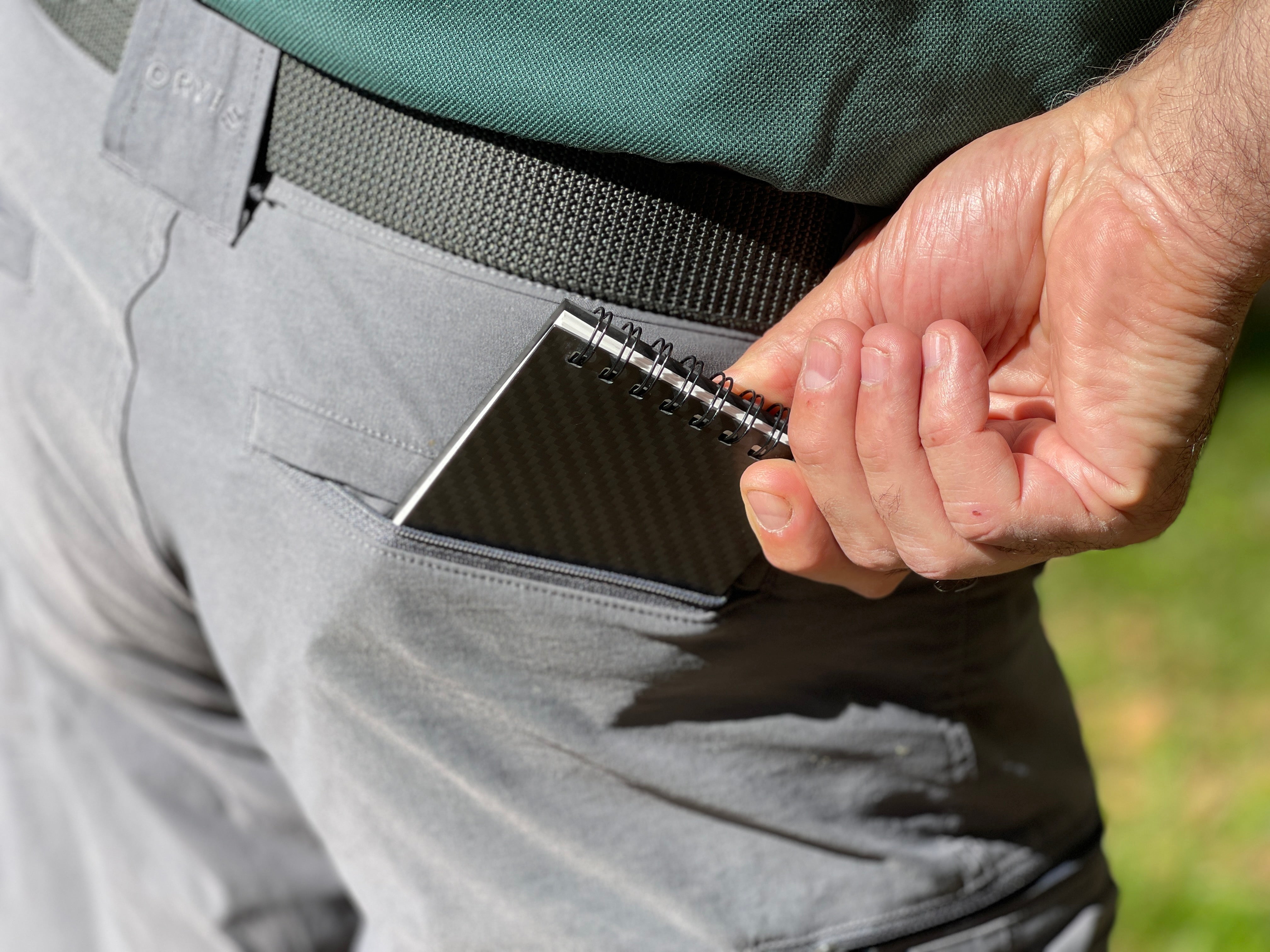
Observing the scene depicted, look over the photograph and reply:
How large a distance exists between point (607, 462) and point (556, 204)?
0.70 ft

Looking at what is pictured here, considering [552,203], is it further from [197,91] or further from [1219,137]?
[1219,137]

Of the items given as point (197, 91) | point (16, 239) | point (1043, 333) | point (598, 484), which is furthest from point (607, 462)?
point (16, 239)

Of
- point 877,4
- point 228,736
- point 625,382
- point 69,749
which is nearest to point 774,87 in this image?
point 877,4

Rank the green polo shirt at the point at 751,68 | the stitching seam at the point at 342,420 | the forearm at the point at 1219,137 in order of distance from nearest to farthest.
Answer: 1. the forearm at the point at 1219,137
2. the green polo shirt at the point at 751,68
3. the stitching seam at the point at 342,420

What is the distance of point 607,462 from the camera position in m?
0.85

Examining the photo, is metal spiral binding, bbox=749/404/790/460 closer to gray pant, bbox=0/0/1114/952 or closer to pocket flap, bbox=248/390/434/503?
gray pant, bbox=0/0/1114/952

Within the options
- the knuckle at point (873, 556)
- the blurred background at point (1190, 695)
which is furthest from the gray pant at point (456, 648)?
the blurred background at point (1190, 695)

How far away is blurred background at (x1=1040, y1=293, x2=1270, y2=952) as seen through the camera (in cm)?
206

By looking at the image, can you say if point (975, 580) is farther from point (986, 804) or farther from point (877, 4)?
point (877, 4)

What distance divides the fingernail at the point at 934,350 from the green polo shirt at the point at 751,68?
158mm

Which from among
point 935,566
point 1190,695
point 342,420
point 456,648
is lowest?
point 1190,695

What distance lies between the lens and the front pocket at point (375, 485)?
85cm

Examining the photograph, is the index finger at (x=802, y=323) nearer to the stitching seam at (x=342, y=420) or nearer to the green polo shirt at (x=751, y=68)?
the green polo shirt at (x=751, y=68)

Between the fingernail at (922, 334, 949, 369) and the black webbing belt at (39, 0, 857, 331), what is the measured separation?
178 millimetres
